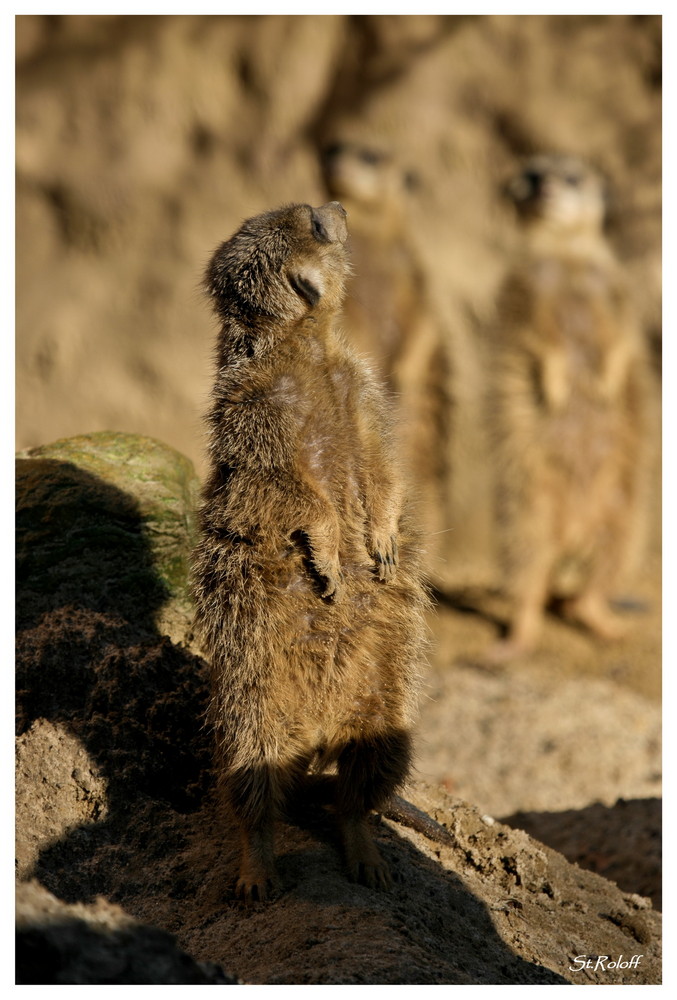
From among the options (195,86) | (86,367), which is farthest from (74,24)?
(86,367)

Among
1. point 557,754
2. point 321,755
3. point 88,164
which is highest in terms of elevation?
point 88,164

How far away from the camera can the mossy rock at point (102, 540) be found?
290 cm

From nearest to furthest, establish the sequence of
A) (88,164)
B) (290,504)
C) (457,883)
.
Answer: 1. (290,504)
2. (457,883)
3. (88,164)

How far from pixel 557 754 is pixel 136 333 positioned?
5084 mm

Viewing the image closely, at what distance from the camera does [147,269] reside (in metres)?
8.27

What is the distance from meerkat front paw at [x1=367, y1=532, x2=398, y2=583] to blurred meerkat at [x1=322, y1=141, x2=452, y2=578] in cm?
441

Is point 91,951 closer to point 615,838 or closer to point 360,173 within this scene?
point 615,838

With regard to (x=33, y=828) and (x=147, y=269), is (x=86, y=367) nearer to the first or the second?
(x=147, y=269)

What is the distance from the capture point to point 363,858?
2189mm

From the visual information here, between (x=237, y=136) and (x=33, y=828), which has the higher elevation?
(x=237, y=136)

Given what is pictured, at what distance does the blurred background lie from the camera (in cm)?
730

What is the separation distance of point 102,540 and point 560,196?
14.4 ft

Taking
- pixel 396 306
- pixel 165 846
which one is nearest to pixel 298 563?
pixel 165 846

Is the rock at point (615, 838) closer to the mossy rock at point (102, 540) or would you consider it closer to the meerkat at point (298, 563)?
the meerkat at point (298, 563)
